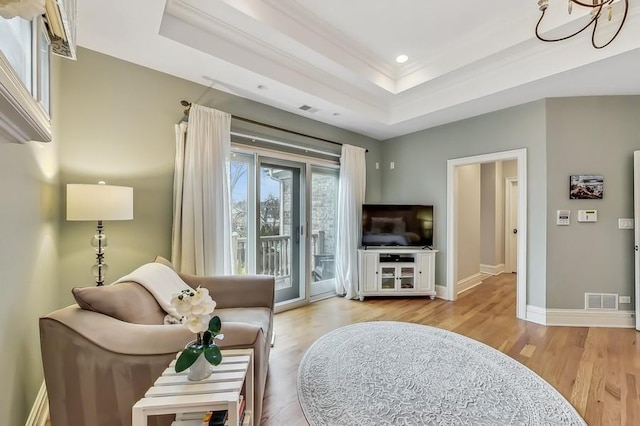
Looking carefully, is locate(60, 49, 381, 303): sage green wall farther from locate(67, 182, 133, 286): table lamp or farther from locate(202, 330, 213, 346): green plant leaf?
locate(202, 330, 213, 346): green plant leaf

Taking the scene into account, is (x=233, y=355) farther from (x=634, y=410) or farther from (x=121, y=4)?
(x=634, y=410)

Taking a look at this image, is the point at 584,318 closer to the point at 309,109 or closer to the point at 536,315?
the point at 536,315

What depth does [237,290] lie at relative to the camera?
7.73 ft

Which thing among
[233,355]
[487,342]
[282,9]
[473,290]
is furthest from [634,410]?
[282,9]

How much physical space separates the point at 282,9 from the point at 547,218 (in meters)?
3.61

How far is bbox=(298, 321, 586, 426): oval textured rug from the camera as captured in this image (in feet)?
5.65

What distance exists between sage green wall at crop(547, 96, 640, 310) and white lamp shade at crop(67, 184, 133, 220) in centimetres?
435

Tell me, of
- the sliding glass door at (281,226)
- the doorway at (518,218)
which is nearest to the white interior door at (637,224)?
the doorway at (518,218)

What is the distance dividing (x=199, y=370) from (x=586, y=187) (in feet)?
13.9

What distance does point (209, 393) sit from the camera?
3.52 feet

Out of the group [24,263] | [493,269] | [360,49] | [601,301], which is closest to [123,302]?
[24,263]

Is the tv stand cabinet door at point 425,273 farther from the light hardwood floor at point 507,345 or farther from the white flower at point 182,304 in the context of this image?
the white flower at point 182,304

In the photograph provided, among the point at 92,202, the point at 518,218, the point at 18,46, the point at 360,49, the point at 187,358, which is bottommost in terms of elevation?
the point at 187,358

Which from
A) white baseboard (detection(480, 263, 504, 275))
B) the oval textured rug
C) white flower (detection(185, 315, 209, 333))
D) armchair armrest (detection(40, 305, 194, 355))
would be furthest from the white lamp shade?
white baseboard (detection(480, 263, 504, 275))
